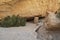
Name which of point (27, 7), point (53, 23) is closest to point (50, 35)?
point (53, 23)

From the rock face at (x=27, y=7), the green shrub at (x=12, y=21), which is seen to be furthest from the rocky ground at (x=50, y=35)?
the rock face at (x=27, y=7)

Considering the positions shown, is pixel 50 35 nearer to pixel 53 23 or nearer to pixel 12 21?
pixel 53 23

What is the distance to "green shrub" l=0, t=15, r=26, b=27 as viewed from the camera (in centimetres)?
629

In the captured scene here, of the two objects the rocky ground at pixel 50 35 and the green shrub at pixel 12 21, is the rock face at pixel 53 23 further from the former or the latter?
the green shrub at pixel 12 21

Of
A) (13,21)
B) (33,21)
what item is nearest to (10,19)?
(13,21)

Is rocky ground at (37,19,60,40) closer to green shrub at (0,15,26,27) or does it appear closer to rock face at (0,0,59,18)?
green shrub at (0,15,26,27)

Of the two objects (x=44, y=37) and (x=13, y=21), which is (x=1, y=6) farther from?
(x=44, y=37)

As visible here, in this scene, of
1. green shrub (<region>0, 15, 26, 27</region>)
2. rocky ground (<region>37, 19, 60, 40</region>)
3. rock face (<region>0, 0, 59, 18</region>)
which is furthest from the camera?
rock face (<region>0, 0, 59, 18</region>)

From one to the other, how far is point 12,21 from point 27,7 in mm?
1017

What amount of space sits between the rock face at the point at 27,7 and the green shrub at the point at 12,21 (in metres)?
0.42

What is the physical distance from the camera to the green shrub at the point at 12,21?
20.6ft

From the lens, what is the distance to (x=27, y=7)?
23.3ft

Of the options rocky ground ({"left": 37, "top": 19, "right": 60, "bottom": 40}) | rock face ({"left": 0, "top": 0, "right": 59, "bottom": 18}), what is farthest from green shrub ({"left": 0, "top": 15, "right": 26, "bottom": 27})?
rocky ground ({"left": 37, "top": 19, "right": 60, "bottom": 40})

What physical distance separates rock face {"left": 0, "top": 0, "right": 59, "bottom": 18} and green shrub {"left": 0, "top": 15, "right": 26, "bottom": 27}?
416 mm
